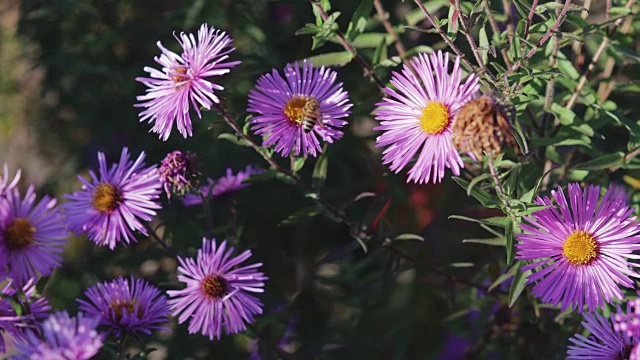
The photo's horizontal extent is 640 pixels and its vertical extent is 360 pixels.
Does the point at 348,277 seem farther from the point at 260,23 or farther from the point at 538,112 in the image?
the point at 260,23

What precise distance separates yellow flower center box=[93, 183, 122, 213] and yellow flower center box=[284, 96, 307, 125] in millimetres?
317

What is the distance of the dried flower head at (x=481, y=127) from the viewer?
0.88m

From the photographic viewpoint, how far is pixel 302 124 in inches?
44.1

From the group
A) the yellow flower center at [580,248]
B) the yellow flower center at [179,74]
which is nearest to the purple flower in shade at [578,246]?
the yellow flower center at [580,248]

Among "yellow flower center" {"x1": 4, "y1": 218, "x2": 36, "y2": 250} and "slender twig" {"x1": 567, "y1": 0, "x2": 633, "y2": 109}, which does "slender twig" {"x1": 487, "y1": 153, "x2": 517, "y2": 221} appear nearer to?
"slender twig" {"x1": 567, "y1": 0, "x2": 633, "y2": 109}

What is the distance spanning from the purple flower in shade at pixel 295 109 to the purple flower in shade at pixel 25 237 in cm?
36

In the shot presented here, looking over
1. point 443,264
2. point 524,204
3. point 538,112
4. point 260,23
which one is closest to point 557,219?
point 524,204

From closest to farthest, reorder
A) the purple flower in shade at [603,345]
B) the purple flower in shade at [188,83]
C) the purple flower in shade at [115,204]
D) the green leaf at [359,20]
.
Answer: the purple flower in shade at [603,345]
the purple flower in shade at [188,83]
the purple flower in shade at [115,204]
the green leaf at [359,20]

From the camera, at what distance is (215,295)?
3.75 ft

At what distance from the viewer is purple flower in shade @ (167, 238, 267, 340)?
1.13 m

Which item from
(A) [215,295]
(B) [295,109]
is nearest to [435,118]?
(B) [295,109]

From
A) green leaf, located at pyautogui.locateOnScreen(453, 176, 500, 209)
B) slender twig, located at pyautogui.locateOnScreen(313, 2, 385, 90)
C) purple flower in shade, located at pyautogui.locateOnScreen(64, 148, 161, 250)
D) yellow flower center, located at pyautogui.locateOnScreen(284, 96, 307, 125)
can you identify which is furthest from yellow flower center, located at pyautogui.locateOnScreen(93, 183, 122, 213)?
green leaf, located at pyautogui.locateOnScreen(453, 176, 500, 209)

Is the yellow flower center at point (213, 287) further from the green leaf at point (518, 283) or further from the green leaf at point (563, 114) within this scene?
the green leaf at point (563, 114)

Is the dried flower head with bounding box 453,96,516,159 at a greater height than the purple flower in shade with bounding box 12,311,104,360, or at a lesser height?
greater
